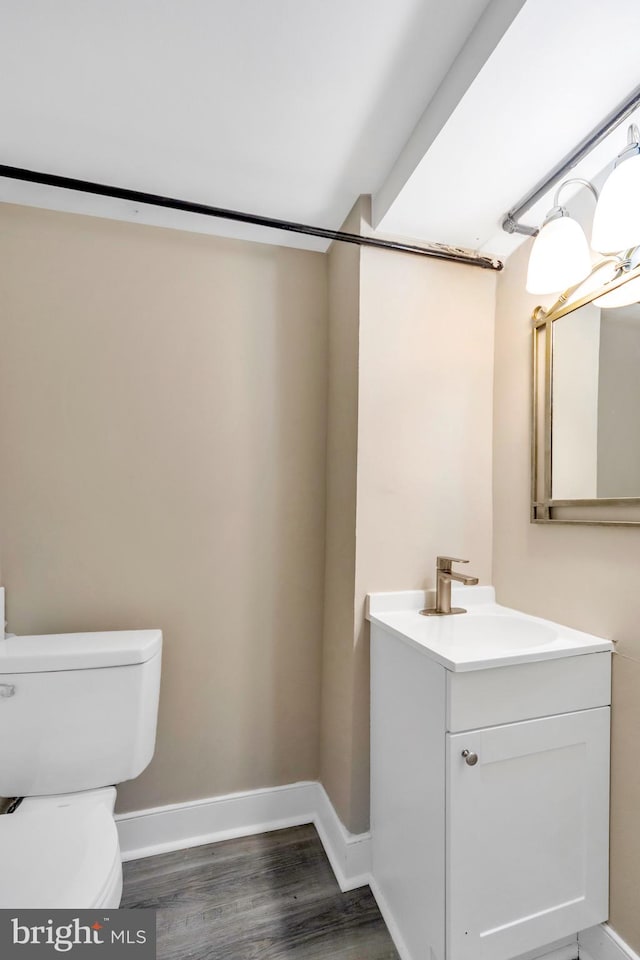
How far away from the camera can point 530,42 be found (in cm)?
89

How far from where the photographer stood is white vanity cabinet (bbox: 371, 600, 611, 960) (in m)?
0.97

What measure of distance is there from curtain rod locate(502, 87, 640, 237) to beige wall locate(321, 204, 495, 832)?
0.67ft

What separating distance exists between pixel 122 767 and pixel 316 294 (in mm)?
1687

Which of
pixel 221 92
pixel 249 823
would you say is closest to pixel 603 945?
pixel 249 823

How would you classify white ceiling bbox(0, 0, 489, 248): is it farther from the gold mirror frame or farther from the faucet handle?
the faucet handle

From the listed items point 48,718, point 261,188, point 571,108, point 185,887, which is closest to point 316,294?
point 261,188

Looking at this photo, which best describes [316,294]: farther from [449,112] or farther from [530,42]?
[530,42]

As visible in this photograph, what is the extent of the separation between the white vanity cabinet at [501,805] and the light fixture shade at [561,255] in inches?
37.4

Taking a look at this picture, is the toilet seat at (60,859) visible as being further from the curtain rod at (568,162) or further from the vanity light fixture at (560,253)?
the curtain rod at (568,162)

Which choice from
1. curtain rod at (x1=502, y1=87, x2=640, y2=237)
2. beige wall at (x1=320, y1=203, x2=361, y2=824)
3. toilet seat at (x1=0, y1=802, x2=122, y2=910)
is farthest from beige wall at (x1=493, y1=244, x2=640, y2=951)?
toilet seat at (x1=0, y1=802, x2=122, y2=910)

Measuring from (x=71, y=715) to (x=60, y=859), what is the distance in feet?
1.16

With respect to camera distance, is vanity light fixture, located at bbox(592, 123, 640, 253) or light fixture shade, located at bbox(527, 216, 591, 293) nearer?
vanity light fixture, located at bbox(592, 123, 640, 253)

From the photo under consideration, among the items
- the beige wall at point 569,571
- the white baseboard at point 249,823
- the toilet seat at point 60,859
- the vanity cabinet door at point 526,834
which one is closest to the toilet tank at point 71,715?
the toilet seat at point 60,859

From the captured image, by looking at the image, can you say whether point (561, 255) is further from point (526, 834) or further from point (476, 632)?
point (526, 834)
